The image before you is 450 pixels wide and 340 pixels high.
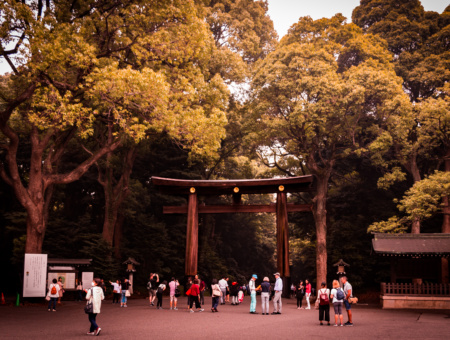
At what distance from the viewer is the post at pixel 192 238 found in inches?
720

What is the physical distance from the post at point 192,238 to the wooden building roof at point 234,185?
52 centimetres

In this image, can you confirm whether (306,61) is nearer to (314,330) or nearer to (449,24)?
(449,24)

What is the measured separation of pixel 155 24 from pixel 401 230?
697 inches

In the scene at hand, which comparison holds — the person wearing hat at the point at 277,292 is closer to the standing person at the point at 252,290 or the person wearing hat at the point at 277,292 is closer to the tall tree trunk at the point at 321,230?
the standing person at the point at 252,290

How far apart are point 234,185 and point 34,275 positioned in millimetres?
8868

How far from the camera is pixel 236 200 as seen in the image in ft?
64.8

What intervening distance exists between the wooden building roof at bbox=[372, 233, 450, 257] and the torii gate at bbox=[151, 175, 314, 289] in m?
6.29

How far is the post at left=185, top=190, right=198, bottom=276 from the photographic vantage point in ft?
60.0

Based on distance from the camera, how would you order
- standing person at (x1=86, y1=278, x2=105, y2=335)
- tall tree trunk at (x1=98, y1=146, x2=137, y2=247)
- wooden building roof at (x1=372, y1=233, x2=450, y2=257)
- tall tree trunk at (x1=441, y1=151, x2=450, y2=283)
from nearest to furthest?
standing person at (x1=86, y1=278, x2=105, y2=335) → wooden building roof at (x1=372, y1=233, x2=450, y2=257) → tall tree trunk at (x1=441, y1=151, x2=450, y2=283) → tall tree trunk at (x1=98, y1=146, x2=137, y2=247)

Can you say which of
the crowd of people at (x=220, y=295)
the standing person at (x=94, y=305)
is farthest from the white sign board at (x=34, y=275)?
the standing person at (x=94, y=305)

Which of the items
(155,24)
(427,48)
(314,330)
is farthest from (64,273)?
(427,48)

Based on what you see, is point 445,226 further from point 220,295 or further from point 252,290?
point 220,295

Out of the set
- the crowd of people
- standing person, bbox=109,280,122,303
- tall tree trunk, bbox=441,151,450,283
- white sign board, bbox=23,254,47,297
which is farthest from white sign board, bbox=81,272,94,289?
tall tree trunk, bbox=441,151,450,283

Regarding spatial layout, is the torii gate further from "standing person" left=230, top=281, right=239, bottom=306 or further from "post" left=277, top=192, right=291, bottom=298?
"standing person" left=230, top=281, right=239, bottom=306
